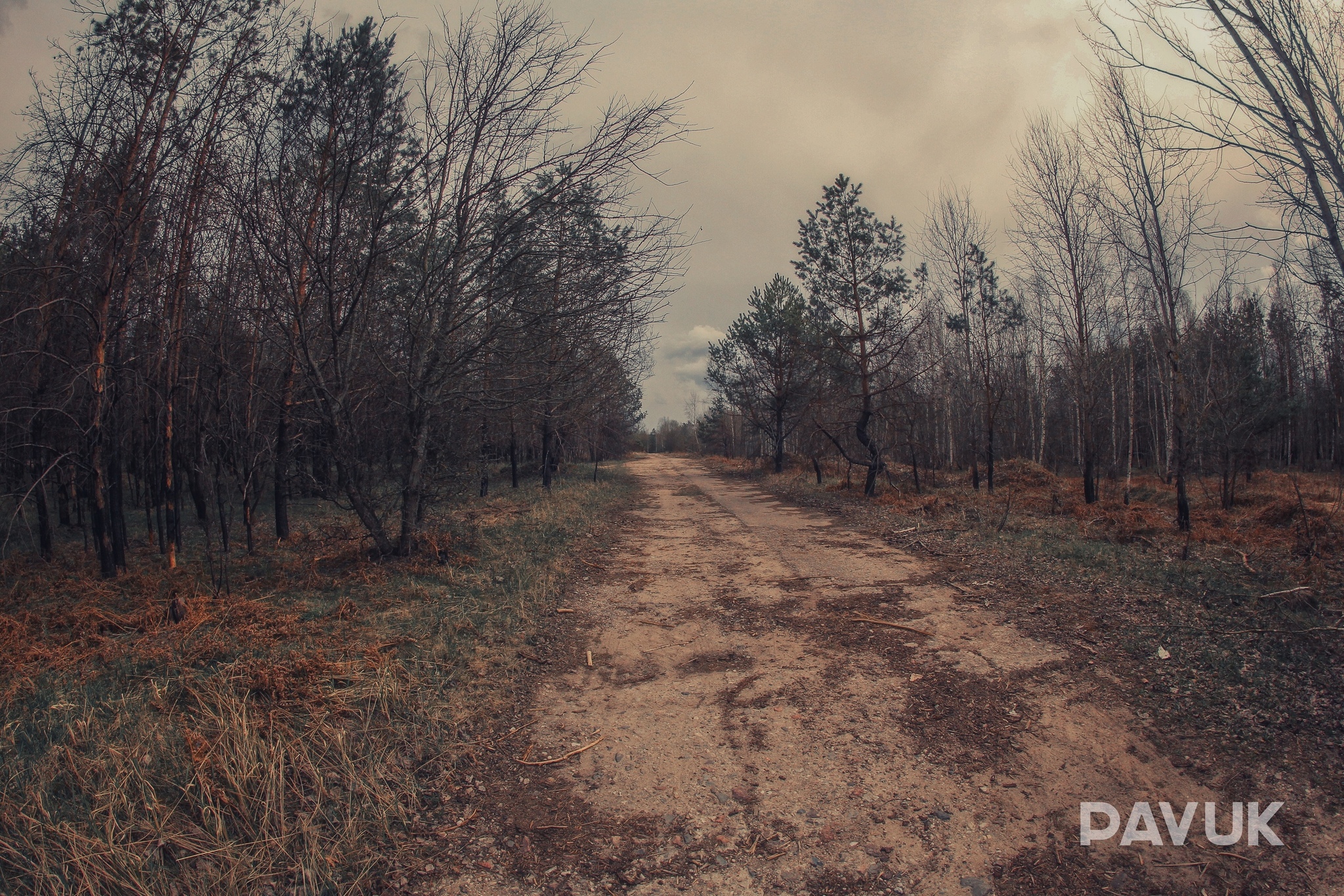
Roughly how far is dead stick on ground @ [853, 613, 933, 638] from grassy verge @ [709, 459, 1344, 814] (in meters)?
0.92

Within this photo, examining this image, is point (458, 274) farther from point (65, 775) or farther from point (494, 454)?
point (494, 454)

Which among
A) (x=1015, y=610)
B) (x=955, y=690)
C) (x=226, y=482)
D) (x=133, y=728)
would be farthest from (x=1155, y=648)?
(x=226, y=482)

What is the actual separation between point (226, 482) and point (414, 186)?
4361mm

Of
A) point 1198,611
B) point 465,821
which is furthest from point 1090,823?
point 1198,611

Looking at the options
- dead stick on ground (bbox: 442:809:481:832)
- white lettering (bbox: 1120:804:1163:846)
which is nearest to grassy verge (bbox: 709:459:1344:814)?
white lettering (bbox: 1120:804:1163:846)

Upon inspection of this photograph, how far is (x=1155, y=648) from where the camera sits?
4523 mm

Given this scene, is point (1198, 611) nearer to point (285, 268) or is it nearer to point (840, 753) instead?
point (840, 753)

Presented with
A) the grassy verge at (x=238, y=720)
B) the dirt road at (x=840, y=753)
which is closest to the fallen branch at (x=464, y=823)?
the grassy verge at (x=238, y=720)

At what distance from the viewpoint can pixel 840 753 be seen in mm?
3418

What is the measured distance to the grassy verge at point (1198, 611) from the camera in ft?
10.8

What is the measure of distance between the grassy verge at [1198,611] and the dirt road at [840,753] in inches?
12.0

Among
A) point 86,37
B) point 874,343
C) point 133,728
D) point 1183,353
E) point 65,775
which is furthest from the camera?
point 874,343

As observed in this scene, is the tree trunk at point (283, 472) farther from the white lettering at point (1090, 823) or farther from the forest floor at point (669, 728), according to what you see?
the white lettering at point (1090, 823)

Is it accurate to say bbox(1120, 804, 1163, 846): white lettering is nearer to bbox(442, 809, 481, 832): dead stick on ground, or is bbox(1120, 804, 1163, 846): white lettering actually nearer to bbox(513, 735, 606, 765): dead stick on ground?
bbox(513, 735, 606, 765): dead stick on ground
